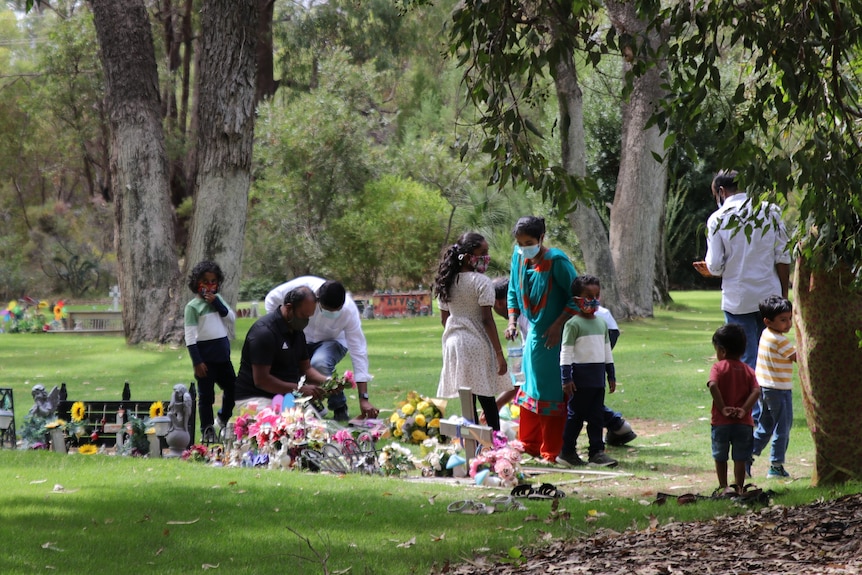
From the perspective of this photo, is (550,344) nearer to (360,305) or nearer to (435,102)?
(360,305)

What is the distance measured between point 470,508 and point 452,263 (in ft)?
9.46

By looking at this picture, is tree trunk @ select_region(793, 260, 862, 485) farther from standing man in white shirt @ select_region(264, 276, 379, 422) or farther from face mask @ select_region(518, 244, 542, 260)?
standing man in white shirt @ select_region(264, 276, 379, 422)

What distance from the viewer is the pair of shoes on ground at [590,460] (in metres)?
8.67

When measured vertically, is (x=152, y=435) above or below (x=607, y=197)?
below

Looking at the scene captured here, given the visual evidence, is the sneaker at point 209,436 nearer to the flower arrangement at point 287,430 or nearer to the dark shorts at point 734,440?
the flower arrangement at point 287,430

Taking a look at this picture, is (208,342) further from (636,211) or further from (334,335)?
(636,211)

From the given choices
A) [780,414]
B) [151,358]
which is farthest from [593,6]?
[151,358]

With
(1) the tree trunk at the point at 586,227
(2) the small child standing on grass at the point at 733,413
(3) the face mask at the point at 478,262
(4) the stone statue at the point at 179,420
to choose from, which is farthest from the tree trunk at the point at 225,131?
(2) the small child standing on grass at the point at 733,413

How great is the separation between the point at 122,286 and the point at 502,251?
18121mm

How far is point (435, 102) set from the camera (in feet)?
183

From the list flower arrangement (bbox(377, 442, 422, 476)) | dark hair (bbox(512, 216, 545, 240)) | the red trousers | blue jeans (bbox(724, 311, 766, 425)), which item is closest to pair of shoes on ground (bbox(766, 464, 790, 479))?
blue jeans (bbox(724, 311, 766, 425))

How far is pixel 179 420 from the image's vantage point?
8.95m

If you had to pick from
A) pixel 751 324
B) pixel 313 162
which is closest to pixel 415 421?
pixel 751 324

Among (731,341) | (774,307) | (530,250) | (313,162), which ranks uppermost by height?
(313,162)
